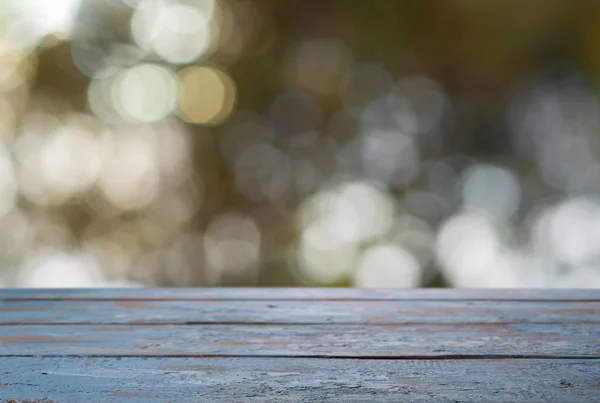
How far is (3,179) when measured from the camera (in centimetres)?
453

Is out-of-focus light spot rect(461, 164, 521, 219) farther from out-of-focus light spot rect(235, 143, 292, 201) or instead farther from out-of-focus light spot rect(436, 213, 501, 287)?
out-of-focus light spot rect(235, 143, 292, 201)

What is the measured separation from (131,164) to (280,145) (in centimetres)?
100

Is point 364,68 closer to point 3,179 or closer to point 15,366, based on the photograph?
→ point 3,179

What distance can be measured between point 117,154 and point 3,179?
76 cm

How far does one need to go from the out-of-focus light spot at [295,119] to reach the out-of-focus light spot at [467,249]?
3.62 ft

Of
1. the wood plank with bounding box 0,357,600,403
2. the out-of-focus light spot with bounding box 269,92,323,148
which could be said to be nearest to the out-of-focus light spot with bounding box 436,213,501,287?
the out-of-focus light spot with bounding box 269,92,323,148

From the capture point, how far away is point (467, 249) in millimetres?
4508

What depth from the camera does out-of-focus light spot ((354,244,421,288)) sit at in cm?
465

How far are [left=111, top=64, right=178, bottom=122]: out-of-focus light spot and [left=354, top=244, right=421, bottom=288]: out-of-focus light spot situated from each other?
1.70 m

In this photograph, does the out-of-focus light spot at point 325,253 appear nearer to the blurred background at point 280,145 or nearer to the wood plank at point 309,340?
the blurred background at point 280,145

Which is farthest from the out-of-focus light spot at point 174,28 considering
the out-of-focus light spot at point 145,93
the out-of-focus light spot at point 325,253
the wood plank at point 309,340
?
the wood plank at point 309,340

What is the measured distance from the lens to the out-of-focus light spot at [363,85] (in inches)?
182

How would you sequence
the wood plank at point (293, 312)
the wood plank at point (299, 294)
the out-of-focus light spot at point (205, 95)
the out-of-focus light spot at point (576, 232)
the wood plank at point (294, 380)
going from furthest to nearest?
the out-of-focus light spot at point (205, 95) → the out-of-focus light spot at point (576, 232) → the wood plank at point (299, 294) → the wood plank at point (293, 312) → the wood plank at point (294, 380)

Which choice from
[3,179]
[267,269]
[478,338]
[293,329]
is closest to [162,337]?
[293,329]
